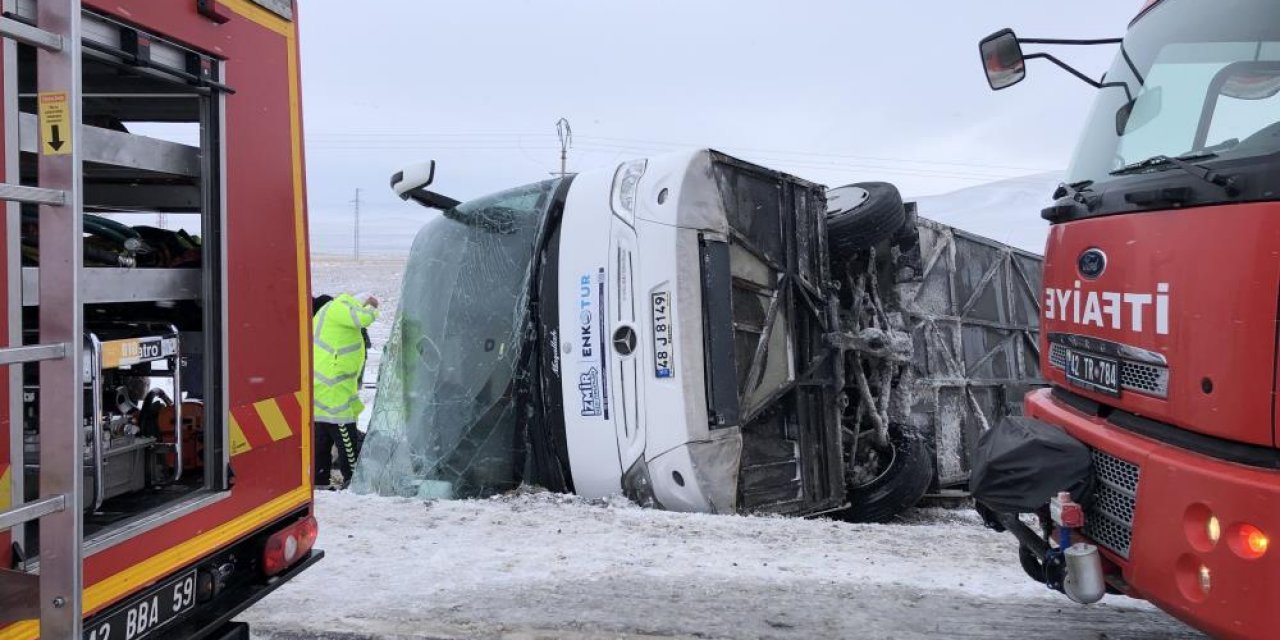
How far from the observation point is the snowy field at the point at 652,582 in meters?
3.07

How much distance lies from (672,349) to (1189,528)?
99.1 inches

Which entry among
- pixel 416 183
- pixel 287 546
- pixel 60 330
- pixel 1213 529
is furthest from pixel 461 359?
pixel 1213 529

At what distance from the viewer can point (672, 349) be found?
426cm

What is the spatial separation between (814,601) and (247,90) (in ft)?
8.61

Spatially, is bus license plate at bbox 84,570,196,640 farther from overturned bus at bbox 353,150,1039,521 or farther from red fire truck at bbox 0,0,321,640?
overturned bus at bbox 353,150,1039,521

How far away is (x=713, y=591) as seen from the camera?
11.2 ft

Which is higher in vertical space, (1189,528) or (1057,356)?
(1057,356)

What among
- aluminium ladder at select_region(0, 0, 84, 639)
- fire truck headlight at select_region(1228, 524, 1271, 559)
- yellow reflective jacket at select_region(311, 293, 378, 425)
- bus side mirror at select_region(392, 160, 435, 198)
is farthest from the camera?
yellow reflective jacket at select_region(311, 293, 378, 425)

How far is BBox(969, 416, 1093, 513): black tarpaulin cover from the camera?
2.46 m

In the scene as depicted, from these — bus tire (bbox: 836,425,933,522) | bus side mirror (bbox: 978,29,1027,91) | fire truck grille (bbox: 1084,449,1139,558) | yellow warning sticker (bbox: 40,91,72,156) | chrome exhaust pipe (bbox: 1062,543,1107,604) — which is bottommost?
bus tire (bbox: 836,425,933,522)

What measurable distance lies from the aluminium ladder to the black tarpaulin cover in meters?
2.28

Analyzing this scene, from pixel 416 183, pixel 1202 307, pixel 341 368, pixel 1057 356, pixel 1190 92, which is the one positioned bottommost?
pixel 341 368

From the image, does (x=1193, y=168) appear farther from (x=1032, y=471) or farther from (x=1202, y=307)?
(x=1032, y=471)

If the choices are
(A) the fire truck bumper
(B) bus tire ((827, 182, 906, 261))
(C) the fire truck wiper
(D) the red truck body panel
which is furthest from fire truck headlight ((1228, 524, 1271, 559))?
(B) bus tire ((827, 182, 906, 261))
